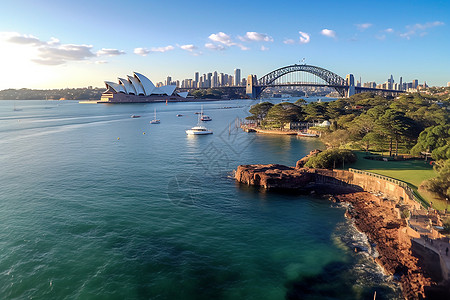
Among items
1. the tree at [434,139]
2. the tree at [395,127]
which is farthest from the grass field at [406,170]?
the tree at [395,127]

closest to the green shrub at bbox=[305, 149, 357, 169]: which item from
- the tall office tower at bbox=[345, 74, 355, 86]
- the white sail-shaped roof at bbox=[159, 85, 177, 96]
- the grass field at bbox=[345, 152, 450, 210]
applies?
the grass field at bbox=[345, 152, 450, 210]

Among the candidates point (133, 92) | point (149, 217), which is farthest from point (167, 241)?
point (133, 92)

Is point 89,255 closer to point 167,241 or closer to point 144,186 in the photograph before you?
point 167,241

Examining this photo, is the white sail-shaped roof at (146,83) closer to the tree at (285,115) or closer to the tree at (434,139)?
the tree at (285,115)

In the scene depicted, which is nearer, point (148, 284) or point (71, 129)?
point (148, 284)

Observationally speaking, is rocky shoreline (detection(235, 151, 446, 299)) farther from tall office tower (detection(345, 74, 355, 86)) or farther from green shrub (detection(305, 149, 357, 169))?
tall office tower (detection(345, 74, 355, 86))
